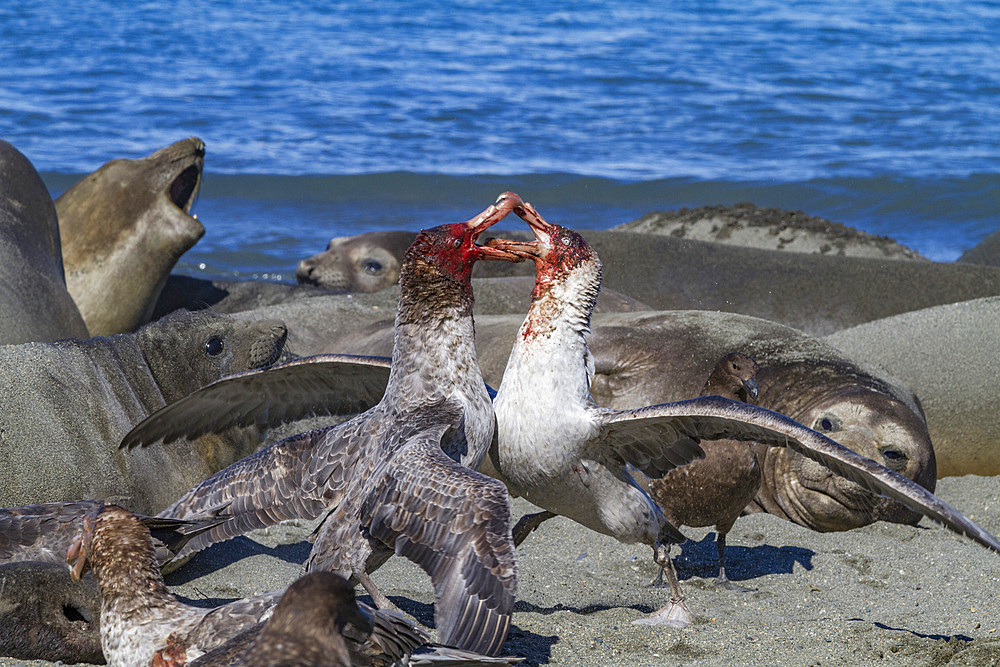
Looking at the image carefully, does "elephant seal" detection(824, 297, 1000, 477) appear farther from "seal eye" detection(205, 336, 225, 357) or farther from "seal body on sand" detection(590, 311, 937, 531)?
"seal eye" detection(205, 336, 225, 357)

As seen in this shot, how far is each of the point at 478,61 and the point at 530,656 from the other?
21.1m

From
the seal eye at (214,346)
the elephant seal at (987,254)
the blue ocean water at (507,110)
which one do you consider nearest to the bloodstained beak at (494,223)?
the seal eye at (214,346)

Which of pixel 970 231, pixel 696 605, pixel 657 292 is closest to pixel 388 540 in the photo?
pixel 696 605

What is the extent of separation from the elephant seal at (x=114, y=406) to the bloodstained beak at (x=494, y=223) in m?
1.88

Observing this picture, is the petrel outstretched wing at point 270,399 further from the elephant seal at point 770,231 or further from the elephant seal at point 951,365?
the elephant seal at point 770,231

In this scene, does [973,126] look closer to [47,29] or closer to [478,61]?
[478,61]

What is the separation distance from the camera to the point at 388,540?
10.7 ft

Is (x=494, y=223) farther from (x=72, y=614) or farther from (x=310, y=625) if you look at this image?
(x=310, y=625)

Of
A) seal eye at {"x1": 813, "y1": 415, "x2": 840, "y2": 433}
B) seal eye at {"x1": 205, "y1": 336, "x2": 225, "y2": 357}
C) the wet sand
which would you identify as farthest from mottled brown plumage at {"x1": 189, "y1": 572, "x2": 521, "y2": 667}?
seal eye at {"x1": 813, "y1": 415, "x2": 840, "y2": 433}

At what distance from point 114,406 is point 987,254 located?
7776mm

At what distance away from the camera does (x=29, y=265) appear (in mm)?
6906

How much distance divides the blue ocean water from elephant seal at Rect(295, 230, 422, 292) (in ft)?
6.02

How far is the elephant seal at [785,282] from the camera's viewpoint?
27.1ft

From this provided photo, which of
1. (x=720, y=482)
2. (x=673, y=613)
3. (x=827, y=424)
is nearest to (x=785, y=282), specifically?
(x=827, y=424)
